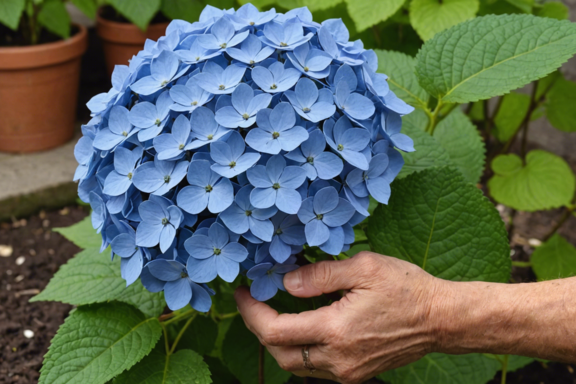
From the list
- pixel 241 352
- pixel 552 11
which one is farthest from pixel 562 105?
pixel 241 352

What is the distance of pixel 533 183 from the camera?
204 cm

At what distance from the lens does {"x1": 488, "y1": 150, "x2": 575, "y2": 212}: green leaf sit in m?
1.97

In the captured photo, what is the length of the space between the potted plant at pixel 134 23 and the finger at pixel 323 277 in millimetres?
2095

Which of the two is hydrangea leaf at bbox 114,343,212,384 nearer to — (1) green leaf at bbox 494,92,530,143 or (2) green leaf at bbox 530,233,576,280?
(2) green leaf at bbox 530,233,576,280

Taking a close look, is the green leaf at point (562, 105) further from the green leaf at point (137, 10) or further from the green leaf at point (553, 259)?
the green leaf at point (137, 10)

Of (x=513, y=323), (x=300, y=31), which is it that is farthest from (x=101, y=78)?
(x=513, y=323)

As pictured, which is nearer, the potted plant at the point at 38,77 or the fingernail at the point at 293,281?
the fingernail at the point at 293,281

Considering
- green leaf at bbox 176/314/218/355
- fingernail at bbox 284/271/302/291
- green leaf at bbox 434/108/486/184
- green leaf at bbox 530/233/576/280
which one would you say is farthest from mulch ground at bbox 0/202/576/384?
fingernail at bbox 284/271/302/291

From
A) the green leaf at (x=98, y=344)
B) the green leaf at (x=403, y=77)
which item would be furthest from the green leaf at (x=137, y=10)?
the green leaf at (x=98, y=344)

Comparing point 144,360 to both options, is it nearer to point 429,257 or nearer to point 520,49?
point 429,257

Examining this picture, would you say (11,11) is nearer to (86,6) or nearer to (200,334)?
(86,6)

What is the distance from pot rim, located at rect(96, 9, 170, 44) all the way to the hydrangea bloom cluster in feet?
7.12

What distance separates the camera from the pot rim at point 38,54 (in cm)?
263

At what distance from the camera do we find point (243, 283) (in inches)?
46.7
